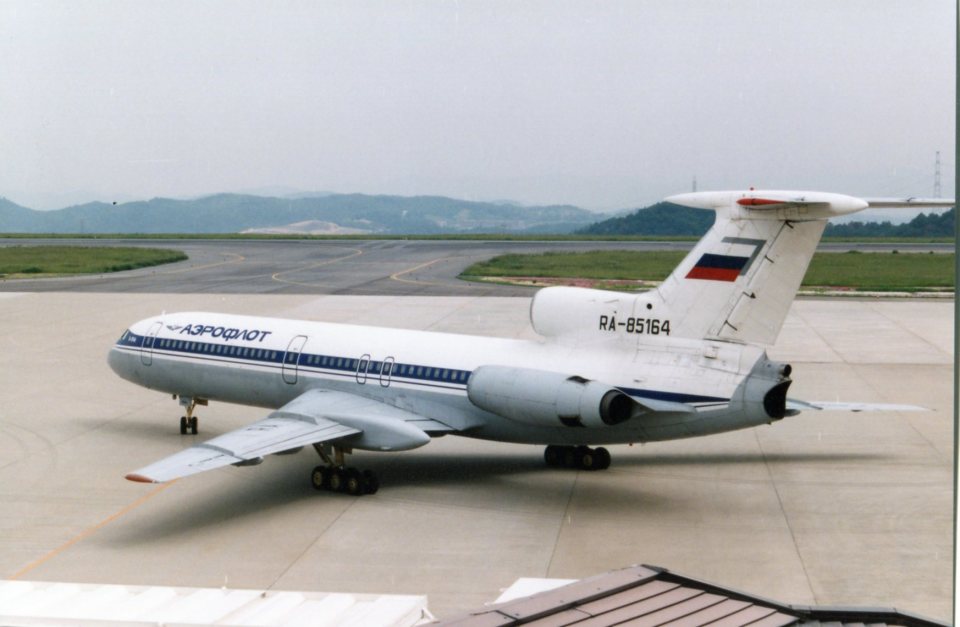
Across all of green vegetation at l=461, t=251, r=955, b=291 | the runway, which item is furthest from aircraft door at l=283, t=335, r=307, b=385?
the runway

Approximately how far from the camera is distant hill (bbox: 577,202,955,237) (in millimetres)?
45438

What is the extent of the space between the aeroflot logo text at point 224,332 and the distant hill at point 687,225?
26230 millimetres

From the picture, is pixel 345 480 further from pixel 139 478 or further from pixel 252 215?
pixel 252 215

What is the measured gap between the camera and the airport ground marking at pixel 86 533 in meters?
16.9

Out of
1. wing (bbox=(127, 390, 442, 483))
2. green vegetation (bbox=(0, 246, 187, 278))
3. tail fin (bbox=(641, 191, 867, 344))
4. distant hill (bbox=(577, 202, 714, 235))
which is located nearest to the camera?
tail fin (bbox=(641, 191, 867, 344))

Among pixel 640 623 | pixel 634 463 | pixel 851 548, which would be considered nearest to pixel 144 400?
pixel 634 463

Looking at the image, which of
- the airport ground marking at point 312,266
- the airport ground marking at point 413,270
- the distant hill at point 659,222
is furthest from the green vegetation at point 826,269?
the airport ground marking at point 312,266

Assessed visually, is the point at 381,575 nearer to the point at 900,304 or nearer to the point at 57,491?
the point at 57,491

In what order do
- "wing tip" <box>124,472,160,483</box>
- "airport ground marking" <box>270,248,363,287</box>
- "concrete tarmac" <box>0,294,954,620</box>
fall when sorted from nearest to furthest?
"concrete tarmac" <box>0,294,954,620</box>, "wing tip" <box>124,472,160,483</box>, "airport ground marking" <box>270,248,363,287</box>

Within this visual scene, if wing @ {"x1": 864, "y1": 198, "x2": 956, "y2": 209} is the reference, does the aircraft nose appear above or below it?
below

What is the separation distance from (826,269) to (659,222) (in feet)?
47.5

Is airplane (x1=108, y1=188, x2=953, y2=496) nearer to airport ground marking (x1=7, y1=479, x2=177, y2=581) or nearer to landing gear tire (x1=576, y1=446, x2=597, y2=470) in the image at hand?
landing gear tire (x1=576, y1=446, x2=597, y2=470)

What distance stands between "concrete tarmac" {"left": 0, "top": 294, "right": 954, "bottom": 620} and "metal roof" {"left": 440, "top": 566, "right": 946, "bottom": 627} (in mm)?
5164

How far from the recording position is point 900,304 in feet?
158
